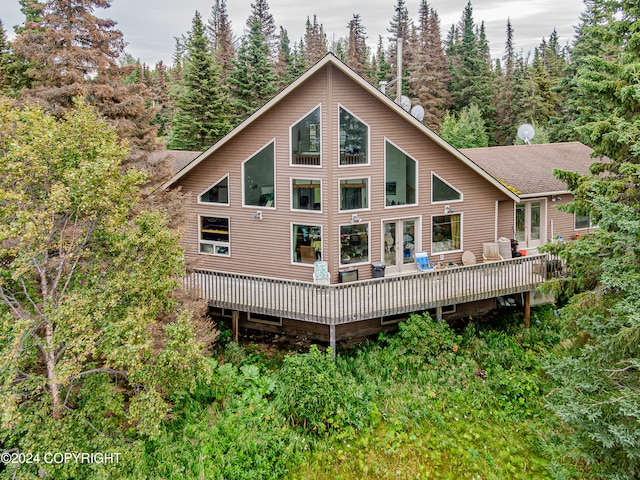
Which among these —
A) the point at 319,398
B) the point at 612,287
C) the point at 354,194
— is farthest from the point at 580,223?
the point at 319,398

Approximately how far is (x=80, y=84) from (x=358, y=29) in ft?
151

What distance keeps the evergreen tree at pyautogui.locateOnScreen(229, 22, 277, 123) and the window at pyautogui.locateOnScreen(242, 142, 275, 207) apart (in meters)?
18.3

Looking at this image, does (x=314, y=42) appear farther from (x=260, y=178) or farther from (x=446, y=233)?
(x=446, y=233)

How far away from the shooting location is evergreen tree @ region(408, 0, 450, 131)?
120ft

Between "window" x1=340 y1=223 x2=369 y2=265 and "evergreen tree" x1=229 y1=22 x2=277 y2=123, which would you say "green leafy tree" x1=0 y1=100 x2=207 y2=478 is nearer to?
"window" x1=340 y1=223 x2=369 y2=265

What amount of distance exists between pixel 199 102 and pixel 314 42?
33.3 meters

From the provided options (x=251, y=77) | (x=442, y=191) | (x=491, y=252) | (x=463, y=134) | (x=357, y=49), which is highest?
(x=357, y=49)

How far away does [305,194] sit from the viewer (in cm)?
1423

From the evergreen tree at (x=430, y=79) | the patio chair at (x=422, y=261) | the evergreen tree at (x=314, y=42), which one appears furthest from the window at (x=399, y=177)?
the evergreen tree at (x=314, y=42)

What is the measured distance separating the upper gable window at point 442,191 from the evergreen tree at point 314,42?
39.3 meters

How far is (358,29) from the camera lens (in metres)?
52.4

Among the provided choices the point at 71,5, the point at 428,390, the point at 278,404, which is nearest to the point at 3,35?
the point at 71,5

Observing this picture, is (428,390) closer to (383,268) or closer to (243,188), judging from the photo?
(383,268)

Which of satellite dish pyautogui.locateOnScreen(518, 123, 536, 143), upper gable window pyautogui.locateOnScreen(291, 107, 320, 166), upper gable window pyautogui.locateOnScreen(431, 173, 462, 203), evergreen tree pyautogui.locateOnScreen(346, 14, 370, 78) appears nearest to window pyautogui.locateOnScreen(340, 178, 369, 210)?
upper gable window pyautogui.locateOnScreen(291, 107, 320, 166)
